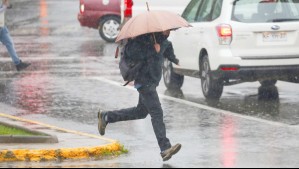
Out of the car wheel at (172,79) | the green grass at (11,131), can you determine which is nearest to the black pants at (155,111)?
the green grass at (11,131)

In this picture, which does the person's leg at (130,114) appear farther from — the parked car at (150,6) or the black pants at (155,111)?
the parked car at (150,6)

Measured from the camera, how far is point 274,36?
16672mm

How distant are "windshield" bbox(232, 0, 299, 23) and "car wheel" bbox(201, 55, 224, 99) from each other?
1.00 meters

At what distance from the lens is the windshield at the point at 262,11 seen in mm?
16766

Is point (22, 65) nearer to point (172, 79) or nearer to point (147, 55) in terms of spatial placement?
point (172, 79)

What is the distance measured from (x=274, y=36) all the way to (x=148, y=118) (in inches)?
105

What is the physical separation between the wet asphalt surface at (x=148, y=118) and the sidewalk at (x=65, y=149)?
0.66 ft

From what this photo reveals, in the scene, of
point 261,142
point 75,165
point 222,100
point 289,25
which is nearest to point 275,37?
point 289,25

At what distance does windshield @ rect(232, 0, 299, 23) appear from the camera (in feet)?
55.0

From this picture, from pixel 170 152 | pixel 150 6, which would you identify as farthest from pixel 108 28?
pixel 170 152

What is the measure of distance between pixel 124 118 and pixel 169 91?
19.8ft

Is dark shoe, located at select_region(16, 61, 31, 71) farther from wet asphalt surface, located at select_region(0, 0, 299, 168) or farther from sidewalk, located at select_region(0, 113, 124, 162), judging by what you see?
sidewalk, located at select_region(0, 113, 124, 162)

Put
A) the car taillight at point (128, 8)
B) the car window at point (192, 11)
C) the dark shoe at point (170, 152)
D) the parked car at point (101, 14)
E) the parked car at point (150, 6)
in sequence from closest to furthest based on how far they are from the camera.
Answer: the dark shoe at point (170, 152) → the car window at point (192, 11) → the parked car at point (150, 6) → the car taillight at point (128, 8) → the parked car at point (101, 14)

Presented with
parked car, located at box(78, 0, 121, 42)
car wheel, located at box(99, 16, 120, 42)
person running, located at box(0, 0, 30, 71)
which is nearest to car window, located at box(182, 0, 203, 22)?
person running, located at box(0, 0, 30, 71)
